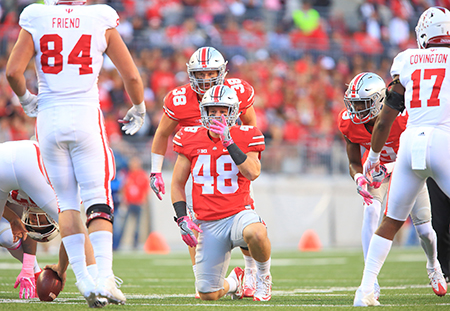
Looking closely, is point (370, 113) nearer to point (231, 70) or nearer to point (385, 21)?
point (231, 70)

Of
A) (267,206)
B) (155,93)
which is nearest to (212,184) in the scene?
(267,206)

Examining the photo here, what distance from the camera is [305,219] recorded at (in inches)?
497

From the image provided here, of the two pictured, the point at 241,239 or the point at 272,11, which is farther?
the point at 272,11

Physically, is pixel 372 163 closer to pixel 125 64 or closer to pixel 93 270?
pixel 125 64

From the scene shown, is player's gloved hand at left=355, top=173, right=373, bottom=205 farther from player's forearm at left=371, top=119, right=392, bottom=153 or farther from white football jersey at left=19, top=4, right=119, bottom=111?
white football jersey at left=19, top=4, right=119, bottom=111

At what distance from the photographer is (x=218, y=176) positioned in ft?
15.3

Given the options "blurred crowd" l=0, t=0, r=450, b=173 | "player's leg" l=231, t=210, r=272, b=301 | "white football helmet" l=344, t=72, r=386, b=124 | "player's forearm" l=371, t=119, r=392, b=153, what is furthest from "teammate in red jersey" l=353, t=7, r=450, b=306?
"blurred crowd" l=0, t=0, r=450, b=173

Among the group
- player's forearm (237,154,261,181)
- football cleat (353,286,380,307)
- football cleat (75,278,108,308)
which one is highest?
player's forearm (237,154,261,181)

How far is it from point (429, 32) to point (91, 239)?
2.46 metres

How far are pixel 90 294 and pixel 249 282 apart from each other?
1.73 m

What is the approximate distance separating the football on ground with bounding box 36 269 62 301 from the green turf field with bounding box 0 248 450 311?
67 mm

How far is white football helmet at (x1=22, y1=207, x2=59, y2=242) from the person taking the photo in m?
4.92

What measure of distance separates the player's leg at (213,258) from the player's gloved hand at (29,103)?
146 centimetres

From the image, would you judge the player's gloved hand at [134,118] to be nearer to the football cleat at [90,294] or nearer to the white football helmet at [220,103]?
the white football helmet at [220,103]
